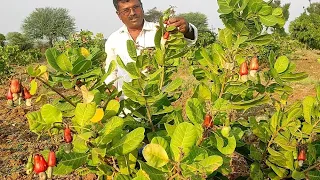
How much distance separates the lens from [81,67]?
1.41 m

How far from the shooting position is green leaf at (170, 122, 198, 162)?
112 cm

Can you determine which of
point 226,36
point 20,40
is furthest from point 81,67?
point 20,40

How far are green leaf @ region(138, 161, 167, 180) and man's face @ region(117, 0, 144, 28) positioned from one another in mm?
1554

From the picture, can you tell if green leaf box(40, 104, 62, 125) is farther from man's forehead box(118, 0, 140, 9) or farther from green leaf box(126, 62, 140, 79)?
man's forehead box(118, 0, 140, 9)

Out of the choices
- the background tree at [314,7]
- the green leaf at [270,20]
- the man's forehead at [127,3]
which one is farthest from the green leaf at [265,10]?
the background tree at [314,7]

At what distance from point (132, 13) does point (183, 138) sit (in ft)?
5.23

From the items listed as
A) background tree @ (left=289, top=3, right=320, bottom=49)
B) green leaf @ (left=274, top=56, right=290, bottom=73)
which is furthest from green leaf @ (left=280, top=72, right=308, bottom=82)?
background tree @ (left=289, top=3, right=320, bottom=49)

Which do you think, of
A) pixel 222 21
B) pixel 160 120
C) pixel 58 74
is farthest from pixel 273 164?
pixel 58 74

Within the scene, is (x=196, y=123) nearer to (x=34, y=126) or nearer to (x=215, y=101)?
(x=215, y=101)

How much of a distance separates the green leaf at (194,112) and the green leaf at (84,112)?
1.07 ft

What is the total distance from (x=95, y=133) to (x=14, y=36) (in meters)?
40.5

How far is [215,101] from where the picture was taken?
4.57ft

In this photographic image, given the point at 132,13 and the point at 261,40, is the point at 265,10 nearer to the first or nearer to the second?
the point at 261,40

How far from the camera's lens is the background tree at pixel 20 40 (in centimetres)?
3794
